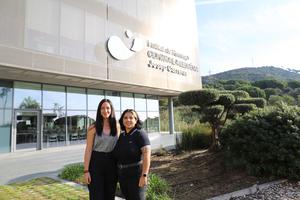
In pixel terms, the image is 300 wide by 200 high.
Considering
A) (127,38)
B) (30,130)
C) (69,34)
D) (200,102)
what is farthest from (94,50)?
(200,102)

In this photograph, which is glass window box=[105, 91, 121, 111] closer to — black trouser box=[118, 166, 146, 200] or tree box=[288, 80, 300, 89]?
black trouser box=[118, 166, 146, 200]

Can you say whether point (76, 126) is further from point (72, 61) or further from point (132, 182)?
point (132, 182)

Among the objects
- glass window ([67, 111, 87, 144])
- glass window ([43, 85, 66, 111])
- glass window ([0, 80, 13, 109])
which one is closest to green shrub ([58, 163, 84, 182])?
glass window ([0, 80, 13, 109])

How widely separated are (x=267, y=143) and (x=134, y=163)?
159 inches

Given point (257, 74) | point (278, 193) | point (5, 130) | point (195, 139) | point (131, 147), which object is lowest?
point (278, 193)

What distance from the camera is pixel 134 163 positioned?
3.08 m

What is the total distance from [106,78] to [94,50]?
5.89 ft

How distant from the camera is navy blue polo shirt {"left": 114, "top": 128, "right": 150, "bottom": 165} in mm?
3059

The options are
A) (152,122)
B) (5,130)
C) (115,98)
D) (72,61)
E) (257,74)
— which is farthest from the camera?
(257,74)

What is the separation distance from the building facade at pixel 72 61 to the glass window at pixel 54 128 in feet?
0.20

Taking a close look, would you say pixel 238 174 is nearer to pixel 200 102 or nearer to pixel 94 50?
pixel 200 102

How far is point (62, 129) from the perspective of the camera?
16.2 metres

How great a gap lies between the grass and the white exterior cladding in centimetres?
716

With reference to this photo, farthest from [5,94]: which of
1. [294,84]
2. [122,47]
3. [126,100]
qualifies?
[294,84]
